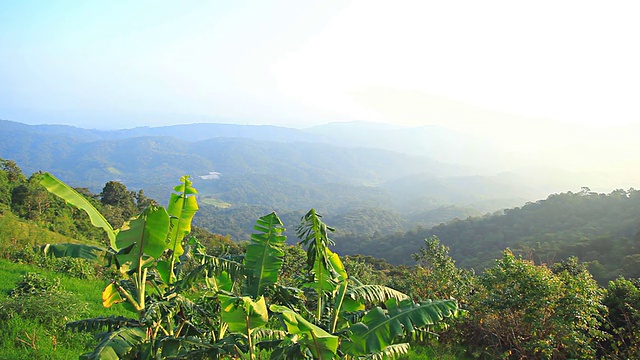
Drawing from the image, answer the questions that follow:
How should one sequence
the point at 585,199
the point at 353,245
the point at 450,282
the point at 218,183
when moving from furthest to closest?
the point at 218,183 < the point at 353,245 < the point at 585,199 < the point at 450,282

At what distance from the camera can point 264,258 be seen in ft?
12.0

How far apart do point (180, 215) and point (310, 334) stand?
2.03 m

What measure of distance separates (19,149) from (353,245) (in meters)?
217

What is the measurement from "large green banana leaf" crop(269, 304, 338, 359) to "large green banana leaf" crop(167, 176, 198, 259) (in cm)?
170

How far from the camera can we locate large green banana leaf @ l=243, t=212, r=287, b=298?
358cm

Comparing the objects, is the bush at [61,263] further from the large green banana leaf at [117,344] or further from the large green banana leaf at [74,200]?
the large green banana leaf at [117,344]

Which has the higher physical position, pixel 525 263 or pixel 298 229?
pixel 298 229

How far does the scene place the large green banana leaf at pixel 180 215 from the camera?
386 centimetres

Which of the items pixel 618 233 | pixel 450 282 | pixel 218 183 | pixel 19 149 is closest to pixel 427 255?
pixel 450 282

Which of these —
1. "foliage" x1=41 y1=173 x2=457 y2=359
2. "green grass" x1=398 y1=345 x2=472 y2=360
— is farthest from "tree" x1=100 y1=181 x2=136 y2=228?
"foliage" x1=41 y1=173 x2=457 y2=359

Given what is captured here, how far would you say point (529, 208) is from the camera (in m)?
53.3

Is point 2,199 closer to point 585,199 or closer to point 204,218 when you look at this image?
point 585,199

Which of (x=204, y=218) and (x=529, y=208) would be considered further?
(x=204, y=218)

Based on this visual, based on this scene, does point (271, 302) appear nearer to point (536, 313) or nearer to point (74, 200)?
point (74, 200)
